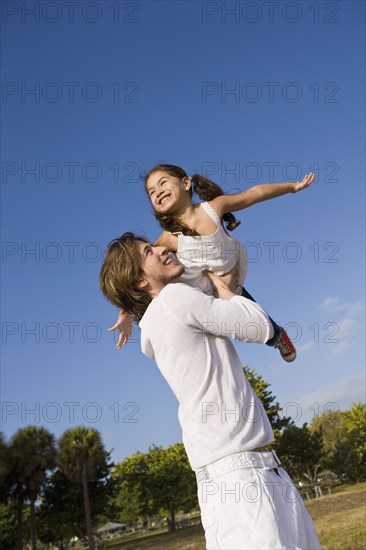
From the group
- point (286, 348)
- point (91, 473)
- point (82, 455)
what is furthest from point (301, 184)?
point (91, 473)

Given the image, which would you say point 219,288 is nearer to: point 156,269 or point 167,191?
point 156,269

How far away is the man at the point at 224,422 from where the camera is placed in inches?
81.6

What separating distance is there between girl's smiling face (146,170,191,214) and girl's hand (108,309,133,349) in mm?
831

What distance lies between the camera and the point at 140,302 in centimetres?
280

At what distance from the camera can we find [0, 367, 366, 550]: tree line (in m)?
35.2

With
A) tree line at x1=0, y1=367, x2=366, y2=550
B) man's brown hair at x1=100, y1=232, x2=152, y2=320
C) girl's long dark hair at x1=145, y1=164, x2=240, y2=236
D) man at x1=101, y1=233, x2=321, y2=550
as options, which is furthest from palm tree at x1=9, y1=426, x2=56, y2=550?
man at x1=101, y1=233, x2=321, y2=550

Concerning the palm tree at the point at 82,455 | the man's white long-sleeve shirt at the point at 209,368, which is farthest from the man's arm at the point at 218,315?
the palm tree at the point at 82,455

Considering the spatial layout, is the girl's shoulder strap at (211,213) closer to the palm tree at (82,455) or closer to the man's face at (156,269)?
the man's face at (156,269)

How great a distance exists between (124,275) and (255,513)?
130 cm

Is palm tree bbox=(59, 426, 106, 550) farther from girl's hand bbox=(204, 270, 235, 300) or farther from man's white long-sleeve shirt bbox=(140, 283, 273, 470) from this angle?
man's white long-sleeve shirt bbox=(140, 283, 273, 470)

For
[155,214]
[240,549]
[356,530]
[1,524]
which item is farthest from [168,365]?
[1,524]

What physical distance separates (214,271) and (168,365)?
98 centimetres

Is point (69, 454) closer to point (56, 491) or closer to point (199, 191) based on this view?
point (56, 491)

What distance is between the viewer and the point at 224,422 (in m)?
2.26
